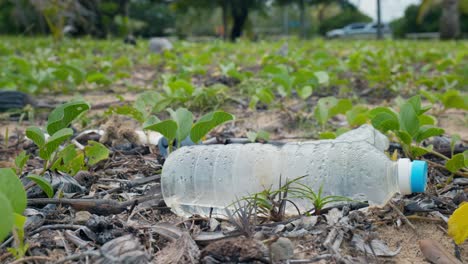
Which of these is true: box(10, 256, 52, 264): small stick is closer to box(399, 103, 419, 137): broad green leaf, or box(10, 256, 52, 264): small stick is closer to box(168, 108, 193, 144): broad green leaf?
box(168, 108, 193, 144): broad green leaf

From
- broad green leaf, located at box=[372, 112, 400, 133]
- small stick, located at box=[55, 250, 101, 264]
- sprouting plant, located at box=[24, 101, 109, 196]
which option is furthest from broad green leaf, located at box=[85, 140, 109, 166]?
broad green leaf, located at box=[372, 112, 400, 133]

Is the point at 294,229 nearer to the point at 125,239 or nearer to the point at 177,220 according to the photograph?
the point at 177,220

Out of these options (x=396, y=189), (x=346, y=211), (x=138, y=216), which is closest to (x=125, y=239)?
(x=138, y=216)

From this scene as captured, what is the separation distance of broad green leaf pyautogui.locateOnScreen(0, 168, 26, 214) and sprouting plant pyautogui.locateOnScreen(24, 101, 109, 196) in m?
0.21

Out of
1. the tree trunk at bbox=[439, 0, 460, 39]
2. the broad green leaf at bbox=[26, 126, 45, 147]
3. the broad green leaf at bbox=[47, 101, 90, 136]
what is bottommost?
the tree trunk at bbox=[439, 0, 460, 39]

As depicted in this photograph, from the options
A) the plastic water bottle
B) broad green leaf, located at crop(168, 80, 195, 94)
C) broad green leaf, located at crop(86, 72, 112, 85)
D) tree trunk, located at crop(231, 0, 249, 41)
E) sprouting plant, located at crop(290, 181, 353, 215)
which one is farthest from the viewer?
tree trunk, located at crop(231, 0, 249, 41)

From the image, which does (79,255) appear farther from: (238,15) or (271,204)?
(238,15)

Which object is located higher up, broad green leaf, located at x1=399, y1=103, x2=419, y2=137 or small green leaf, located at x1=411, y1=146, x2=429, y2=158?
broad green leaf, located at x1=399, y1=103, x2=419, y2=137

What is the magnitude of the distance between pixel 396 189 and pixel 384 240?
0.48ft

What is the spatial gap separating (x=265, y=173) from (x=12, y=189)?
626 millimetres

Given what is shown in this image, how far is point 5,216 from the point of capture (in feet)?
3.39

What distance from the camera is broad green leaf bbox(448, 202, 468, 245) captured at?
1.25 m

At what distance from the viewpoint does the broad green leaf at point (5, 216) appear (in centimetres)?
103

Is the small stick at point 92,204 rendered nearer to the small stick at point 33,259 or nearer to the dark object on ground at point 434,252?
the small stick at point 33,259
